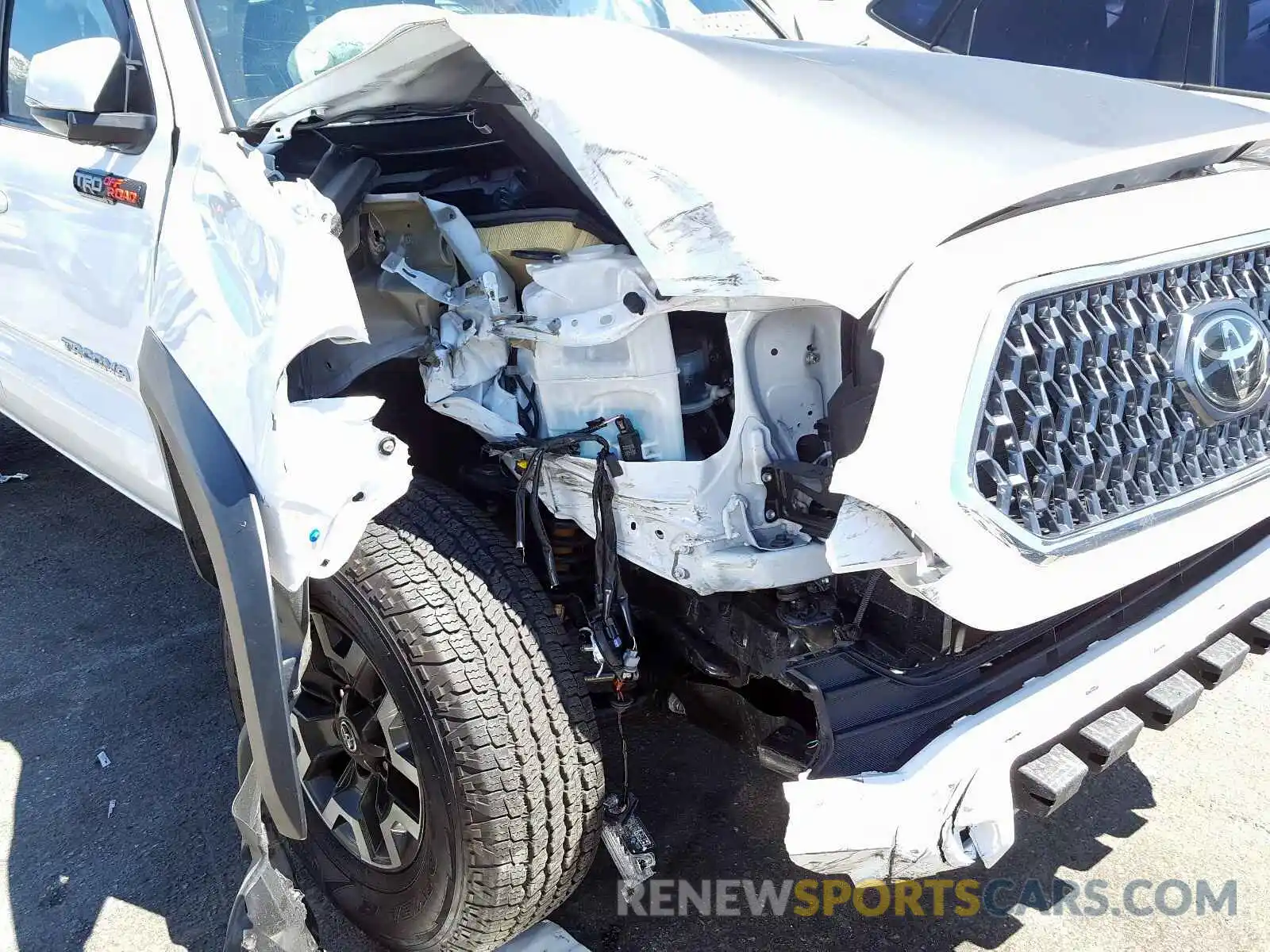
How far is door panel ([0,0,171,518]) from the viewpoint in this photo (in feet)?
7.90

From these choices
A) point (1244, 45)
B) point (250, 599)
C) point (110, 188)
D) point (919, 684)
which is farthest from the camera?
point (1244, 45)

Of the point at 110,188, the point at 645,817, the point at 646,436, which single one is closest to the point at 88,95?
the point at 110,188

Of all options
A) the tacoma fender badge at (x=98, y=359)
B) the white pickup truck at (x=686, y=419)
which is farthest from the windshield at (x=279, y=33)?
the tacoma fender badge at (x=98, y=359)

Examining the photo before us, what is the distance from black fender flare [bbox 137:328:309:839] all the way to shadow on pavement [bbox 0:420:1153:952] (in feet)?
2.05

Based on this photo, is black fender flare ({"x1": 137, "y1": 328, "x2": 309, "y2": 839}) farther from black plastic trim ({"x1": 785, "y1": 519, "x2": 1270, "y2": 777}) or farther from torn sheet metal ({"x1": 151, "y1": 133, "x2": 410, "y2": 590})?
black plastic trim ({"x1": 785, "y1": 519, "x2": 1270, "y2": 777})

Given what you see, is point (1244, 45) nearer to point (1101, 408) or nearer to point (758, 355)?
point (1101, 408)

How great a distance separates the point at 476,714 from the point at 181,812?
1258 mm

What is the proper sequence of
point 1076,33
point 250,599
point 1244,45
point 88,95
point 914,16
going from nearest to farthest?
point 250,599 → point 88,95 → point 1244,45 → point 1076,33 → point 914,16

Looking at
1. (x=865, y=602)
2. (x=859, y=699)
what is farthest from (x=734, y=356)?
(x=859, y=699)

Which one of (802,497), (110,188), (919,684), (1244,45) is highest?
(1244,45)

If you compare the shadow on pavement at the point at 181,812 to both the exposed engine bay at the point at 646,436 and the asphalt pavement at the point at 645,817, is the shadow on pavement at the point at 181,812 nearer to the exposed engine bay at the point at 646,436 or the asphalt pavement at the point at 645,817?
the asphalt pavement at the point at 645,817

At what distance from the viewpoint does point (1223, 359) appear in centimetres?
171

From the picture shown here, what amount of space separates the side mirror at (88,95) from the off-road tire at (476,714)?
3.68 ft

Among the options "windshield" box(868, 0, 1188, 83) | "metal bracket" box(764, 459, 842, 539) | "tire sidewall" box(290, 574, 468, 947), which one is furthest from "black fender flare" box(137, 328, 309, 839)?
"windshield" box(868, 0, 1188, 83)
